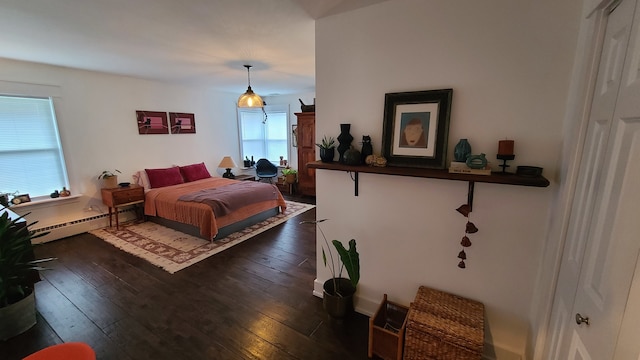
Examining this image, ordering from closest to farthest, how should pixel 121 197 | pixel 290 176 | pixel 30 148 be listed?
pixel 30 148
pixel 121 197
pixel 290 176

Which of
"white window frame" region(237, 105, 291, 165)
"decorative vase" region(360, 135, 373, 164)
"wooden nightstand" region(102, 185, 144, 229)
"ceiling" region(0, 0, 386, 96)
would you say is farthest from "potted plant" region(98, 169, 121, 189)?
"decorative vase" region(360, 135, 373, 164)

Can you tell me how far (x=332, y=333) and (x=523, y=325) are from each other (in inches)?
49.4

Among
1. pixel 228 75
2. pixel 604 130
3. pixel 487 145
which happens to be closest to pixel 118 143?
pixel 228 75

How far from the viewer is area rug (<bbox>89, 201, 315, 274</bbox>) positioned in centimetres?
306

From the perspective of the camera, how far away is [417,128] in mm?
1680

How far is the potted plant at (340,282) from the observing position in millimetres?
1820

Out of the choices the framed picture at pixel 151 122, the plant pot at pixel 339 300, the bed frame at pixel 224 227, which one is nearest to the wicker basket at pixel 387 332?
the plant pot at pixel 339 300

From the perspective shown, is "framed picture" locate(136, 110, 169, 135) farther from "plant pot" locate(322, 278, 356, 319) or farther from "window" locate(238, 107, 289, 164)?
"plant pot" locate(322, 278, 356, 319)

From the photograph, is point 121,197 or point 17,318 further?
point 121,197

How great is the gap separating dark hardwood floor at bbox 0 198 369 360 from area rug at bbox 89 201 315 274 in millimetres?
145

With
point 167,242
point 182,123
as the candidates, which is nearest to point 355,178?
point 167,242

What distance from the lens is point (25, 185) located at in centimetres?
346

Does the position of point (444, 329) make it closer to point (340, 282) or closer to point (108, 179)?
point (340, 282)

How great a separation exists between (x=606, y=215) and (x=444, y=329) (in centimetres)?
98
